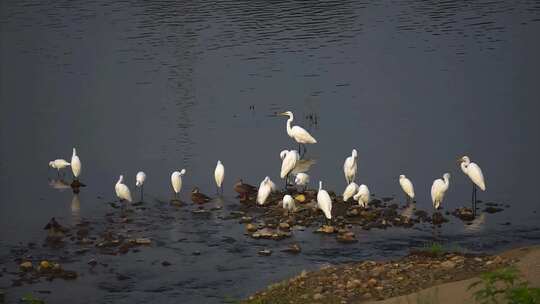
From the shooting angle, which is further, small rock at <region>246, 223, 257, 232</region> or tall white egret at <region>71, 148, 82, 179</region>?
tall white egret at <region>71, 148, 82, 179</region>

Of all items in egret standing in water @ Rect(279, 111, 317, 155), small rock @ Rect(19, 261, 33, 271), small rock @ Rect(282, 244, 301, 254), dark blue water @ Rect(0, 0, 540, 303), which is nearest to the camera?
small rock @ Rect(19, 261, 33, 271)

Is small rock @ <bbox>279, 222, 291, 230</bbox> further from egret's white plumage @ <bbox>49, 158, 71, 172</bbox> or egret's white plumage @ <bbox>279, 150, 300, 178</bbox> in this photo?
egret's white plumage @ <bbox>49, 158, 71, 172</bbox>

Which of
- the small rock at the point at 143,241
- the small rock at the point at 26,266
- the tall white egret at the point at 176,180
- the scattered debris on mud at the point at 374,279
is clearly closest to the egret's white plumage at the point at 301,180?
the tall white egret at the point at 176,180

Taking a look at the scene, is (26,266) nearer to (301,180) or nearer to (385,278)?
(385,278)

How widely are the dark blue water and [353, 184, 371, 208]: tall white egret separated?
1.24 meters

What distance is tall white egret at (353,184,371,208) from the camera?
18.1m

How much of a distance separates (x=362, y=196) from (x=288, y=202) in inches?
58.0

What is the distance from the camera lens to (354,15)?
49344mm

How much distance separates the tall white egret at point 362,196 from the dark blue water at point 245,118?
1.24m

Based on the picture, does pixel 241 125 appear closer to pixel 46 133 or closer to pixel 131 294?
pixel 46 133

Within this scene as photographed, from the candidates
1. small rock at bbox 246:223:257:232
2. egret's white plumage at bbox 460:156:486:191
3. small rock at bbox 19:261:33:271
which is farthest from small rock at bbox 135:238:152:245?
egret's white plumage at bbox 460:156:486:191

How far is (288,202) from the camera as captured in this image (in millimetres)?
17906

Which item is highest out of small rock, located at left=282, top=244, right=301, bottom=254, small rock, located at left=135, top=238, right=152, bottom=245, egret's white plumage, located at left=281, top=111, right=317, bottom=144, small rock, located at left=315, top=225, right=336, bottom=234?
egret's white plumage, located at left=281, top=111, right=317, bottom=144

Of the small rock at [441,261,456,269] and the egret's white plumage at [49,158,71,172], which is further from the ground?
the egret's white plumage at [49,158,71,172]
